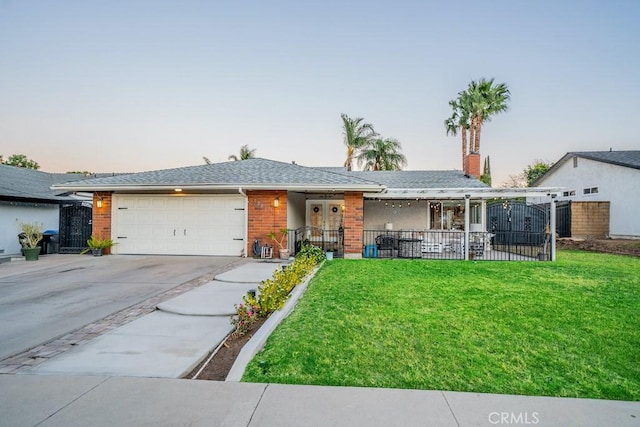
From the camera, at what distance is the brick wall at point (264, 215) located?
1229 centimetres

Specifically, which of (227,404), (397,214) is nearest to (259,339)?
(227,404)

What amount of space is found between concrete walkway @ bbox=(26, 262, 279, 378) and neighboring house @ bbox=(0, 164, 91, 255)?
11.2 m

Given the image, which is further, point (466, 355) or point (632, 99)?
point (632, 99)

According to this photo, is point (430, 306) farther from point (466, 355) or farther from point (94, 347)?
point (94, 347)

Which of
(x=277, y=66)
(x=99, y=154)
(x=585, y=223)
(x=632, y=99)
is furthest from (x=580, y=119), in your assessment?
(x=99, y=154)

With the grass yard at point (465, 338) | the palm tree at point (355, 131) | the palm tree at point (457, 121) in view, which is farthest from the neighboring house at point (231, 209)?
the palm tree at point (355, 131)

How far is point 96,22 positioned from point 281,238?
33.8ft

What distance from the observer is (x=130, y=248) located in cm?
1288

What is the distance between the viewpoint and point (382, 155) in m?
31.4

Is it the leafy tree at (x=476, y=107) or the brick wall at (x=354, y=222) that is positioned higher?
the leafy tree at (x=476, y=107)

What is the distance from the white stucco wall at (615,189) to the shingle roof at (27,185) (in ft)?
87.3

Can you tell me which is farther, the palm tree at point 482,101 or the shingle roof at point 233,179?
the palm tree at point 482,101

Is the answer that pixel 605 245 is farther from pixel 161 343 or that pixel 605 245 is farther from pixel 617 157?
pixel 161 343

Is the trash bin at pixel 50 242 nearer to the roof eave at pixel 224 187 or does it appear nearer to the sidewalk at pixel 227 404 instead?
the roof eave at pixel 224 187
